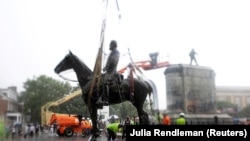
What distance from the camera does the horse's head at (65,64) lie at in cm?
1491

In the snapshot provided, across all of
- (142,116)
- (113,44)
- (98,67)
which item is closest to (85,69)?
(98,67)

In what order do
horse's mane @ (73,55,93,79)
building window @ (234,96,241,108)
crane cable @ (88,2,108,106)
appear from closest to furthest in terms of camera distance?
crane cable @ (88,2,108,106)
horse's mane @ (73,55,93,79)
building window @ (234,96,241,108)

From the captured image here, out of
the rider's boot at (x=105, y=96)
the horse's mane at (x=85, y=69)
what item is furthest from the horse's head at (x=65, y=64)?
the rider's boot at (x=105, y=96)

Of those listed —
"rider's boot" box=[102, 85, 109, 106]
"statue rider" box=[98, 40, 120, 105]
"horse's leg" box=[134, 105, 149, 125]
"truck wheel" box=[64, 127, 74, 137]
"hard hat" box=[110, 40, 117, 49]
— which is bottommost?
"truck wheel" box=[64, 127, 74, 137]

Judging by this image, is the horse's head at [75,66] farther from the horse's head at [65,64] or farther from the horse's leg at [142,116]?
the horse's leg at [142,116]

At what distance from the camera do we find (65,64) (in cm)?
1499

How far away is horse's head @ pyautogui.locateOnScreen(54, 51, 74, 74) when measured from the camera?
48.9ft

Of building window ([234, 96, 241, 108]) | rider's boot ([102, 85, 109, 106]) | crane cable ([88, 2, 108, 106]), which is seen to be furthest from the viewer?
building window ([234, 96, 241, 108])

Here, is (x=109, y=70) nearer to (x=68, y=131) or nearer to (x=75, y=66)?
(x=75, y=66)

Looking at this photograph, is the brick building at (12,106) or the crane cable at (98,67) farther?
the brick building at (12,106)

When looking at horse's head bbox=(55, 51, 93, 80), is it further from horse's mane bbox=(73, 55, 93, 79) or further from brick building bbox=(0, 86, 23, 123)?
brick building bbox=(0, 86, 23, 123)

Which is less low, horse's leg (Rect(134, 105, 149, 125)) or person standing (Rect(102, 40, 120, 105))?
person standing (Rect(102, 40, 120, 105))

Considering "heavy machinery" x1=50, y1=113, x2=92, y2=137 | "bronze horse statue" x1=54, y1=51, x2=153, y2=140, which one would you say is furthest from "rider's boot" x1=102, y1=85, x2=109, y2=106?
"heavy machinery" x1=50, y1=113, x2=92, y2=137

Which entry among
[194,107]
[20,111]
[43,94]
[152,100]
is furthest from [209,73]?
[20,111]
